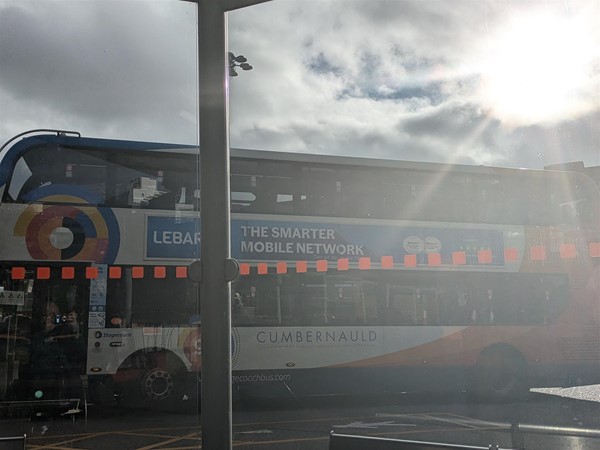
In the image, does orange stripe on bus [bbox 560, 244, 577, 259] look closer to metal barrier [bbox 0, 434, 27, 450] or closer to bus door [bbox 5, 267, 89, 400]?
bus door [bbox 5, 267, 89, 400]

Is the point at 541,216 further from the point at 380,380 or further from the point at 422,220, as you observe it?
the point at 380,380

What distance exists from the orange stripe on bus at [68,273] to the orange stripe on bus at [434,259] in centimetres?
410

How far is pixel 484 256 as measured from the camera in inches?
282

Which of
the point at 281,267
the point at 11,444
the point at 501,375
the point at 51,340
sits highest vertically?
the point at 281,267

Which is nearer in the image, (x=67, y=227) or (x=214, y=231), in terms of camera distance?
(x=214, y=231)

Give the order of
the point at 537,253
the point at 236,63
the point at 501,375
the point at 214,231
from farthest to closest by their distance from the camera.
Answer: the point at 501,375, the point at 537,253, the point at 236,63, the point at 214,231

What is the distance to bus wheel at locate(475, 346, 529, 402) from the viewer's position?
7.51 meters

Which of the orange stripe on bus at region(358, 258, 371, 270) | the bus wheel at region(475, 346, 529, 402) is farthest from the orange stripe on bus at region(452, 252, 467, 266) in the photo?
the bus wheel at region(475, 346, 529, 402)

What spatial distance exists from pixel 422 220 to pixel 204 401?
535cm

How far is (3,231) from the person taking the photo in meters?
6.02

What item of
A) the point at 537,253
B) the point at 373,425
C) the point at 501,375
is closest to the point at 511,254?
the point at 537,253

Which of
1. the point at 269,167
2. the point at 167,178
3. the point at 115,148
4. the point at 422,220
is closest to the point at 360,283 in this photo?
the point at 422,220

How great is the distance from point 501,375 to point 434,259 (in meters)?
1.84

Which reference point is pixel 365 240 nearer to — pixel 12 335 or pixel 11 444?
pixel 12 335
